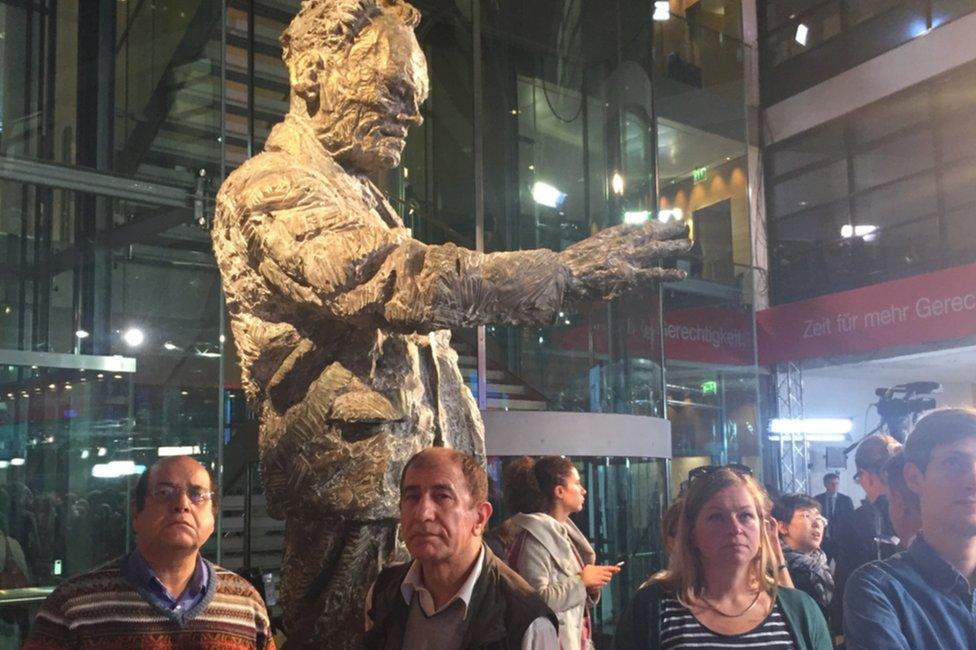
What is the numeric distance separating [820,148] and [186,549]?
43.3 feet

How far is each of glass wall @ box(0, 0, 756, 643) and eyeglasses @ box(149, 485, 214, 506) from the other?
101 inches

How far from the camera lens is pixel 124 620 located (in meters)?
1.59

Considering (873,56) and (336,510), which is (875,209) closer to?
(873,56)

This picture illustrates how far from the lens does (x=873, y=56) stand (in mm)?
11836

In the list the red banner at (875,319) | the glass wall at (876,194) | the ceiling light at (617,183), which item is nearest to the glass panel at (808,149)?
the glass wall at (876,194)

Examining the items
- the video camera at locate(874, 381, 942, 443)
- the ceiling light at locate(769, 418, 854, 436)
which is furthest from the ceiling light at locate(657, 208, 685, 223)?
the ceiling light at locate(769, 418, 854, 436)

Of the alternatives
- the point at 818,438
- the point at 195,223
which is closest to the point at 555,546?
the point at 195,223

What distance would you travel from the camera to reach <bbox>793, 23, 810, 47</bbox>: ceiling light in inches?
521

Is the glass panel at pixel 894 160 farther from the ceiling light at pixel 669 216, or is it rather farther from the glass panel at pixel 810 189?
the ceiling light at pixel 669 216

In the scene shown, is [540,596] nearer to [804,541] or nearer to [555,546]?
[555,546]

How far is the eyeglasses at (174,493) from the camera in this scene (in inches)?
66.4

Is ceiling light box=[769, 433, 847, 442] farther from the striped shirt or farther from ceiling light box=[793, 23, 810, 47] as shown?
the striped shirt

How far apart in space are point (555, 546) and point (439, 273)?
1722mm

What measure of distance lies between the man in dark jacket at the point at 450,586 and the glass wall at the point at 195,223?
101 inches
